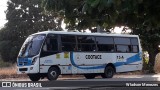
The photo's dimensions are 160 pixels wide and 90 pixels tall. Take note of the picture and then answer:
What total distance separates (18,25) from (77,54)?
31.6 m

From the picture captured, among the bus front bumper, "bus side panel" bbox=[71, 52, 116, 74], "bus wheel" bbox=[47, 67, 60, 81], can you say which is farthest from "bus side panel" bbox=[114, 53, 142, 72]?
the bus front bumper

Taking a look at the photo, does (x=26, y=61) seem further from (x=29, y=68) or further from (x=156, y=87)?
(x=156, y=87)

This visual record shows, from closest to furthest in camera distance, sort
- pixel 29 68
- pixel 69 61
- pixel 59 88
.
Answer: pixel 59 88, pixel 29 68, pixel 69 61

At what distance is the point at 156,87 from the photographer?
1058cm

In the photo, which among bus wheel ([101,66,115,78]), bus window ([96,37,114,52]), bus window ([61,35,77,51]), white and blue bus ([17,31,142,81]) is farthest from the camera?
bus wheel ([101,66,115,78])

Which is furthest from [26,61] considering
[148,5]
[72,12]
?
[148,5]

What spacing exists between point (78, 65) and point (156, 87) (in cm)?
1130

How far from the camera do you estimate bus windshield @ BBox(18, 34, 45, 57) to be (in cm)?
1972

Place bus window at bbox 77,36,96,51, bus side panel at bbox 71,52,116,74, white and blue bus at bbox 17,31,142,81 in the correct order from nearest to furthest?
1. white and blue bus at bbox 17,31,142,81
2. bus side panel at bbox 71,52,116,74
3. bus window at bbox 77,36,96,51

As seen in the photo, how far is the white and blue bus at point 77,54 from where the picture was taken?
19750 mm

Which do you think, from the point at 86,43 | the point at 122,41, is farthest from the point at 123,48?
the point at 86,43

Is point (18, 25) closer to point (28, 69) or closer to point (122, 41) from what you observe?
point (122, 41)

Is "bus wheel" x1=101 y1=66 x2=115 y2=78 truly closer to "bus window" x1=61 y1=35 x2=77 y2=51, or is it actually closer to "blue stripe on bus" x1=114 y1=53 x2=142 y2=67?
"blue stripe on bus" x1=114 y1=53 x2=142 y2=67

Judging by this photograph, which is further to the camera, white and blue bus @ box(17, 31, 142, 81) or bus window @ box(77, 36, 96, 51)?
bus window @ box(77, 36, 96, 51)
